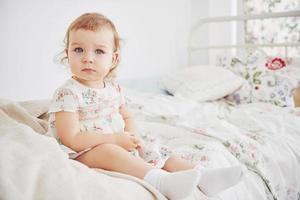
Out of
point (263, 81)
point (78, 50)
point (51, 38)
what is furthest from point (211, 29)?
point (78, 50)

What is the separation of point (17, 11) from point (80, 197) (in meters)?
1.40

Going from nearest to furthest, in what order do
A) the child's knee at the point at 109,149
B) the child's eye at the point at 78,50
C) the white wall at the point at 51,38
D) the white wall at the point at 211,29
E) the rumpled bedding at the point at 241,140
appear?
the child's knee at the point at 109,149
the child's eye at the point at 78,50
the rumpled bedding at the point at 241,140
the white wall at the point at 51,38
the white wall at the point at 211,29

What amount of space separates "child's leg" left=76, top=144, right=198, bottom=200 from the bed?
0.13ft

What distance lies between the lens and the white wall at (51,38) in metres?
1.85

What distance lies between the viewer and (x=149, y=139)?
114 centimetres

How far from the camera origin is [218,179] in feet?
2.93

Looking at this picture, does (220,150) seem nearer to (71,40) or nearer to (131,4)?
(71,40)

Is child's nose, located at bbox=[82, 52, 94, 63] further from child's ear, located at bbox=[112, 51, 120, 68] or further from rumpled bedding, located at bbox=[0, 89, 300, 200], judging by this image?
rumpled bedding, located at bbox=[0, 89, 300, 200]

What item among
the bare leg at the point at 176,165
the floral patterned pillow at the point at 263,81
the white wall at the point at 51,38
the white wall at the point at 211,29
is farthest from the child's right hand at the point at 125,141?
the white wall at the point at 211,29

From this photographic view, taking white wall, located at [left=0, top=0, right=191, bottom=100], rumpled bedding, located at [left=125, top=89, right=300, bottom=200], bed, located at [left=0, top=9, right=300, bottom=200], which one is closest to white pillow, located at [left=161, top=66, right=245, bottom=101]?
bed, located at [left=0, top=9, right=300, bottom=200]

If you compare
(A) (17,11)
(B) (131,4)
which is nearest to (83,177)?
(A) (17,11)

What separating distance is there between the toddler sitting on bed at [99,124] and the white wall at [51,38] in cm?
89

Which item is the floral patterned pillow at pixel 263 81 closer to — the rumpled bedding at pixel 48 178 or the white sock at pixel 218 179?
the white sock at pixel 218 179

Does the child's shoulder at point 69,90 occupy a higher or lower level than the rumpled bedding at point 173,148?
higher
